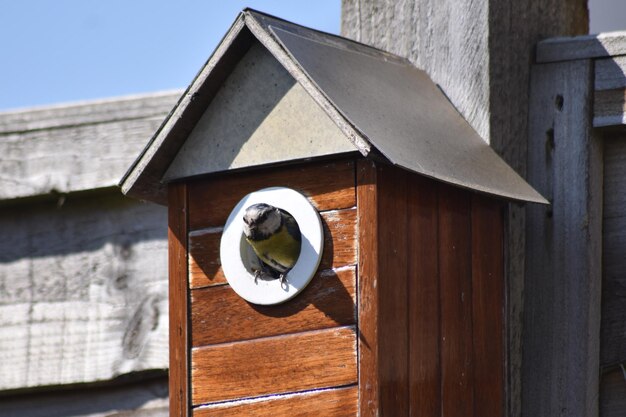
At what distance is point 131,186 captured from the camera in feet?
9.14

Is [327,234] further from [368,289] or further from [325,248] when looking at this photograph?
[368,289]

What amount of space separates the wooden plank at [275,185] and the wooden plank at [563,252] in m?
0.51

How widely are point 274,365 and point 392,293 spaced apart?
0.30m

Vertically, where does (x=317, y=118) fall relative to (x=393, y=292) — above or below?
above

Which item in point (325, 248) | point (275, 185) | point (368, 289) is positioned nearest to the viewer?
point (368, 289)

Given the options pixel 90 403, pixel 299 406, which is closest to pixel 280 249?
pixel 299 406

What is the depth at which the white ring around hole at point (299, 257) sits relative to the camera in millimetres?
2736

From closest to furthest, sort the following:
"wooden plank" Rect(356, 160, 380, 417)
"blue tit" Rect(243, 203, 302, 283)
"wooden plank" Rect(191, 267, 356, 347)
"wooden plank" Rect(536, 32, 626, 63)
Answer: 1. "wooden plank" Rect(356, 160, 380, 417)
2. "wooden plank" Rect(191, 267, 356, 347)
3. "blue tit" Rect(243, 203, 302, 283)
4. "wooden plank" Rect(536, 32, 626, 63)

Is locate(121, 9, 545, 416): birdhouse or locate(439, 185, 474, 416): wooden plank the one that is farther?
locate(439, 185, 474, 416): wooden plank

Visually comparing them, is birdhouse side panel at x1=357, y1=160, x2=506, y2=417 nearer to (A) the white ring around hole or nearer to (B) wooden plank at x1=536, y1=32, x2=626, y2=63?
(A) the white ring around hole

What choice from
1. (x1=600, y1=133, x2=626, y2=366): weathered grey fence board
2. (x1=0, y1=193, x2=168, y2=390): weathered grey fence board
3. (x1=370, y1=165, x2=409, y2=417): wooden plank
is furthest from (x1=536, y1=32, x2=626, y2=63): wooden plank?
(x1=0, y1=193, x2=168, y2=390): weathered grey fence board

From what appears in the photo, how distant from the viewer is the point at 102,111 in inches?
115

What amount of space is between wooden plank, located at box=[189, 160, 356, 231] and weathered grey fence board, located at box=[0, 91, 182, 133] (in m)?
0.19

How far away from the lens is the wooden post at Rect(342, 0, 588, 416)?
2936 millimetres
